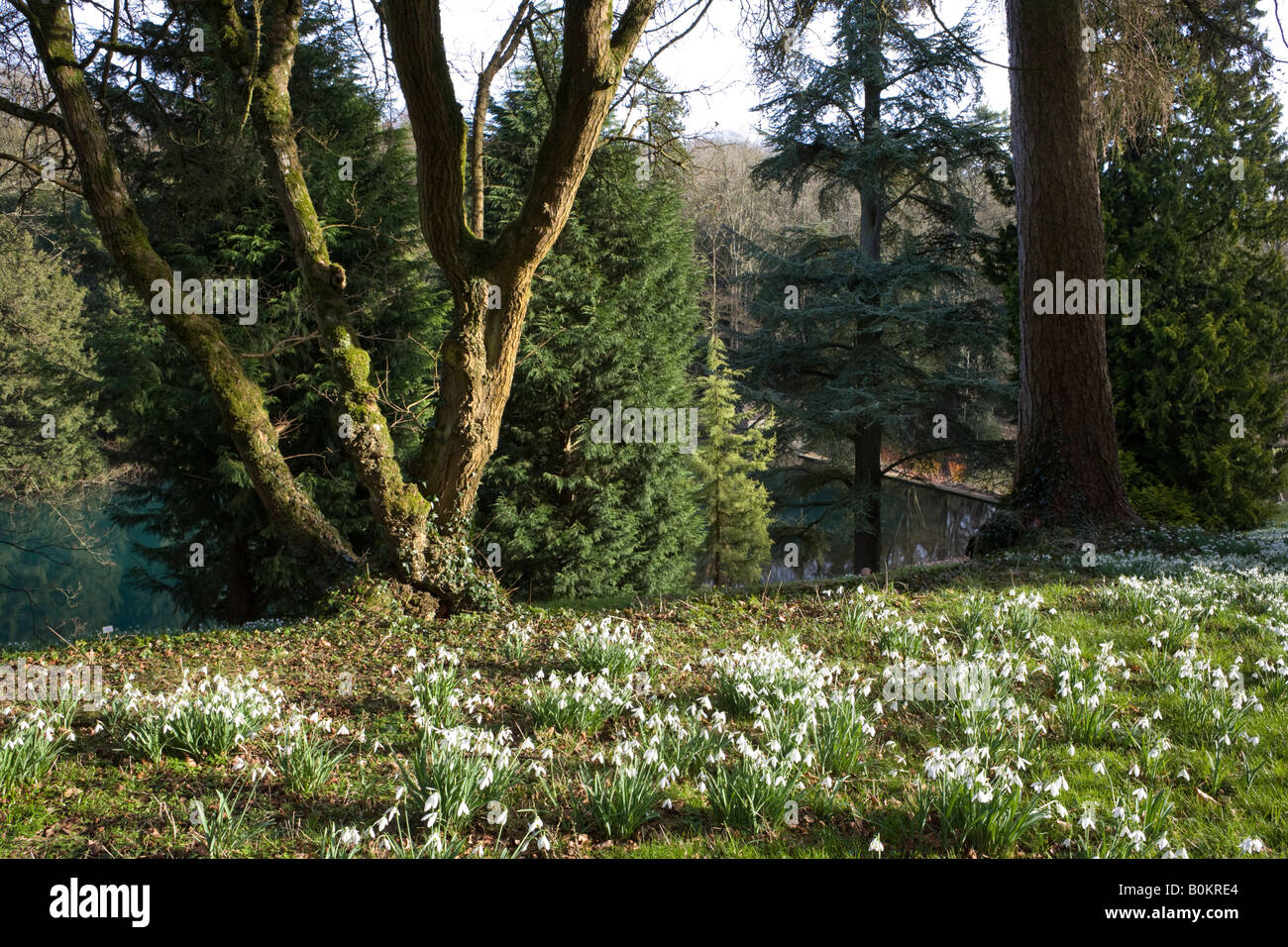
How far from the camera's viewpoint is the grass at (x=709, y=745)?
268cm

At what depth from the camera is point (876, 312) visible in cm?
1563

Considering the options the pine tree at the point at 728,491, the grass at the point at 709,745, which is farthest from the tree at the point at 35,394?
the grass at the point at 709,745

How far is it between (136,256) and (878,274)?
13.5m

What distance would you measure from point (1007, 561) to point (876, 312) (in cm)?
926

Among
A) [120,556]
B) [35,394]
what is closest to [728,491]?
[35,394]

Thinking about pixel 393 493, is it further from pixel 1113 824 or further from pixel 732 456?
pixel 732 456

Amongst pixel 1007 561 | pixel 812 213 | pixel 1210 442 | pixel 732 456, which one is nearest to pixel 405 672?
pixel 1007 561

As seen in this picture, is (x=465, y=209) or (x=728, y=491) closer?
(x=465, y=209)

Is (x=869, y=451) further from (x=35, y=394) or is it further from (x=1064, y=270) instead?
(x=35, y=394)

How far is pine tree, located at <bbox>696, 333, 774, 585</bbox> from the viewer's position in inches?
664

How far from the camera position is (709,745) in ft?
10.7

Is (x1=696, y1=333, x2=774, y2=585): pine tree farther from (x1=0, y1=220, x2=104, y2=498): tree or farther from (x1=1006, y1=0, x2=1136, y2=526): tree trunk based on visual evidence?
(x1=0, y1=220, x2=104, y2=498): tree

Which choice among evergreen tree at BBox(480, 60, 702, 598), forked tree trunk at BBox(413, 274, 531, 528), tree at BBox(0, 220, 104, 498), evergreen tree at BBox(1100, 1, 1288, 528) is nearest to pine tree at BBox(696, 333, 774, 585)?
evergreen tree at BBox(480, 60, 702, 598)

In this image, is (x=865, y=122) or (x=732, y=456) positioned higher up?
(x=865, y=122)
